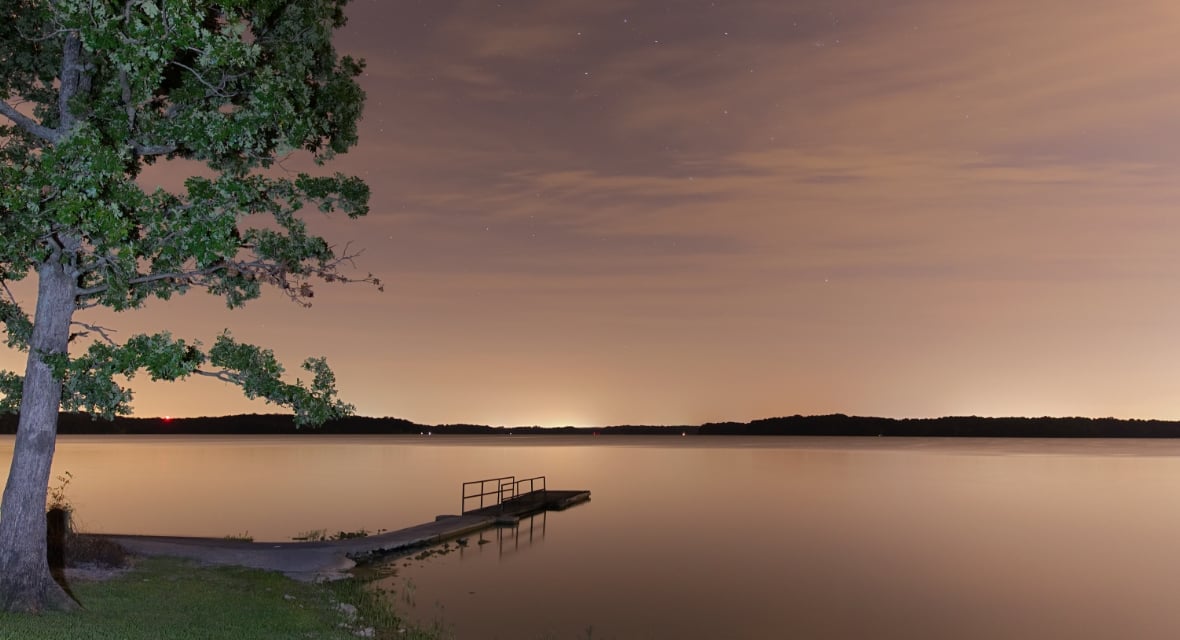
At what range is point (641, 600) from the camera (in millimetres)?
27500

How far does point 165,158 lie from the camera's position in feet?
53.0

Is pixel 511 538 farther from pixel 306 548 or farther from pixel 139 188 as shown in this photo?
pixel 139 188

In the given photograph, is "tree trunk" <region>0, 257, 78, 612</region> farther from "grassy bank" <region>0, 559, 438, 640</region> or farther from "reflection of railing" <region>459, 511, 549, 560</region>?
"reflection of railing" <region>459, 511, 549, 560</region>

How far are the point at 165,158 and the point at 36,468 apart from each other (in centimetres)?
587

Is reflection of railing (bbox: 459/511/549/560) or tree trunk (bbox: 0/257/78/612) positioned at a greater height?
A: tree trunk (bbox: 0/257/78/612)

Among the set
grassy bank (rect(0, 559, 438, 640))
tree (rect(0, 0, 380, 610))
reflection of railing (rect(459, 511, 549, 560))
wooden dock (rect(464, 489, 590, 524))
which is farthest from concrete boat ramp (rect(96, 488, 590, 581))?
tree (rect(0, 0, 380, 610))

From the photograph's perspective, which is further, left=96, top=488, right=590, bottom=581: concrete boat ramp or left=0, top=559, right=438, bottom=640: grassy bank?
left=96, top=488, right=590, bottom=581: concrete boat ramp

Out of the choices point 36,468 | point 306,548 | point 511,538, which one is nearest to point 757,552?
point 511,538

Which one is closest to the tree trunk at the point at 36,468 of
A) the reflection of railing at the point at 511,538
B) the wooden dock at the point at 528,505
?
the reflection of railing at the point at 511,538

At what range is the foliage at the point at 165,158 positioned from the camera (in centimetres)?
1145

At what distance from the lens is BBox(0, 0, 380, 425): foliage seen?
11445mm

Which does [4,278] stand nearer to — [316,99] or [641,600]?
[316,99]

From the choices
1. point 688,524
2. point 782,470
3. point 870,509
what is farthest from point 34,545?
point 782,470

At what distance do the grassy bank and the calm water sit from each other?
350cm
